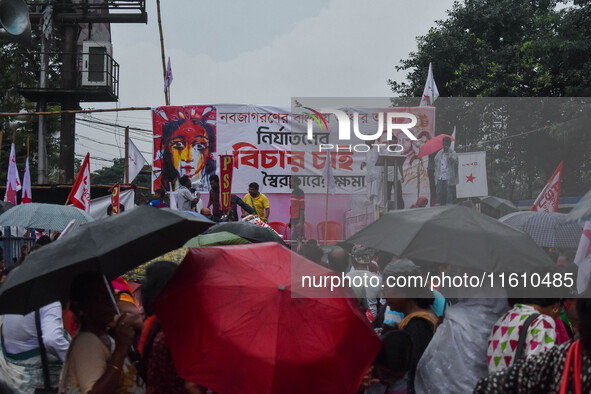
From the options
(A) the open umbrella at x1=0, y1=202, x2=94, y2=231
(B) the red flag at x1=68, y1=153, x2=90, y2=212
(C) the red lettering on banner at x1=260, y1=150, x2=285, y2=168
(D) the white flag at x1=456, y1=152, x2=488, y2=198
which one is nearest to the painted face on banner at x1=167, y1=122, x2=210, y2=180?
(C) the red lettering on banner at x1=260, y1=150, x2=285, y2=168

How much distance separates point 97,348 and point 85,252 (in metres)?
0.41

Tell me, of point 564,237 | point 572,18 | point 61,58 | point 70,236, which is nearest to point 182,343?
point 70,236

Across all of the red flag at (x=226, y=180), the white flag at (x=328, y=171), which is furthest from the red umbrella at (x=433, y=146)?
the red flag at (x=226, y=180)

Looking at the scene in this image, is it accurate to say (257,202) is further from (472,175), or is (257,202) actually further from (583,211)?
(583,211)

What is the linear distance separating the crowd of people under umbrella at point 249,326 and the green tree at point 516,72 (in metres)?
1.63

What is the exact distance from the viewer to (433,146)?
480 cm

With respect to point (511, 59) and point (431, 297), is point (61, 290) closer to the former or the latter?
point (431, 297)

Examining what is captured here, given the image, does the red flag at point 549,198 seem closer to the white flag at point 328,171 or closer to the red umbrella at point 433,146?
the red umbrella at point 433,146

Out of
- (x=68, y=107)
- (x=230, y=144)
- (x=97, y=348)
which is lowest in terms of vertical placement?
(x=97, y=348)

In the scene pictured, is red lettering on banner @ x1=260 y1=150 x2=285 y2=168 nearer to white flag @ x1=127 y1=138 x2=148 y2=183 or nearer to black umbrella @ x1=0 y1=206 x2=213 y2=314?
white flag @ x1=127 y1=138 x2=148 y2=183

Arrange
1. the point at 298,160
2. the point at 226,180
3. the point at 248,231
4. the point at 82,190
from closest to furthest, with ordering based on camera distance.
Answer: the point at 248,231 → the point at 298,160 → the point at 82,190 → the point at 226,180

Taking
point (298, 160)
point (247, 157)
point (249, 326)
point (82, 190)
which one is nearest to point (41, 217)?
point (82, 190)

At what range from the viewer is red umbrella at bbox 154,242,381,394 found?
2740 mm

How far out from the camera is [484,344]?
10.8 feet
